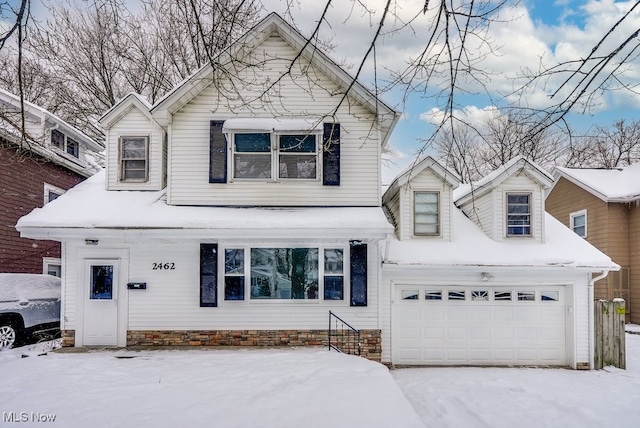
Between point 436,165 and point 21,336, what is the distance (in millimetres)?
10820

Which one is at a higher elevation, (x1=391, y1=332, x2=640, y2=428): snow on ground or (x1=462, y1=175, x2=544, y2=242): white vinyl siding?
(x1=462, y1=175, x2=544, y2=242): white vinyl siding

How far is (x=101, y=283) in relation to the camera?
9336 millimetres

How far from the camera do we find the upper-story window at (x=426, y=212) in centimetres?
1058

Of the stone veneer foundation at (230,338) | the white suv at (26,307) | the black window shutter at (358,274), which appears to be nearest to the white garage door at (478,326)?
the black window shutter at (358,274)

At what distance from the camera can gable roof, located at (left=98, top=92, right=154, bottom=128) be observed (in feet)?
32.6

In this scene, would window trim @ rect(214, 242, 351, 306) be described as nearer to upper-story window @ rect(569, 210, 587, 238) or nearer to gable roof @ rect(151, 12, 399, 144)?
gable roof @ rect(151, 12, 399, 144)

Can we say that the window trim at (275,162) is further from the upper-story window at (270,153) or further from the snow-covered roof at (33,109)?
the snow-covered roof at (33,109)

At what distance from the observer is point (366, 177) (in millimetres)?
9695

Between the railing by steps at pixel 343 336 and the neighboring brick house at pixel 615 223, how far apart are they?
1236 cm

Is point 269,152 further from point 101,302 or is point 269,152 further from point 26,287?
point 26,287

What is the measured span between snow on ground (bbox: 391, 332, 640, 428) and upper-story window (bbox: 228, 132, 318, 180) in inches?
201

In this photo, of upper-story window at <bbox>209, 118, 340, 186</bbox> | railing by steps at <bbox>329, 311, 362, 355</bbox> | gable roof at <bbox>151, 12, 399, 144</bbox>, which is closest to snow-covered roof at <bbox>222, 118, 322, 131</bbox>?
upper-story window at <bbox>209, 118, 340, 186</bbox>

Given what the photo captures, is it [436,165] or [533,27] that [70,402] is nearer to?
[533,27]

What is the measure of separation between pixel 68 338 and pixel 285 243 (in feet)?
16.6
